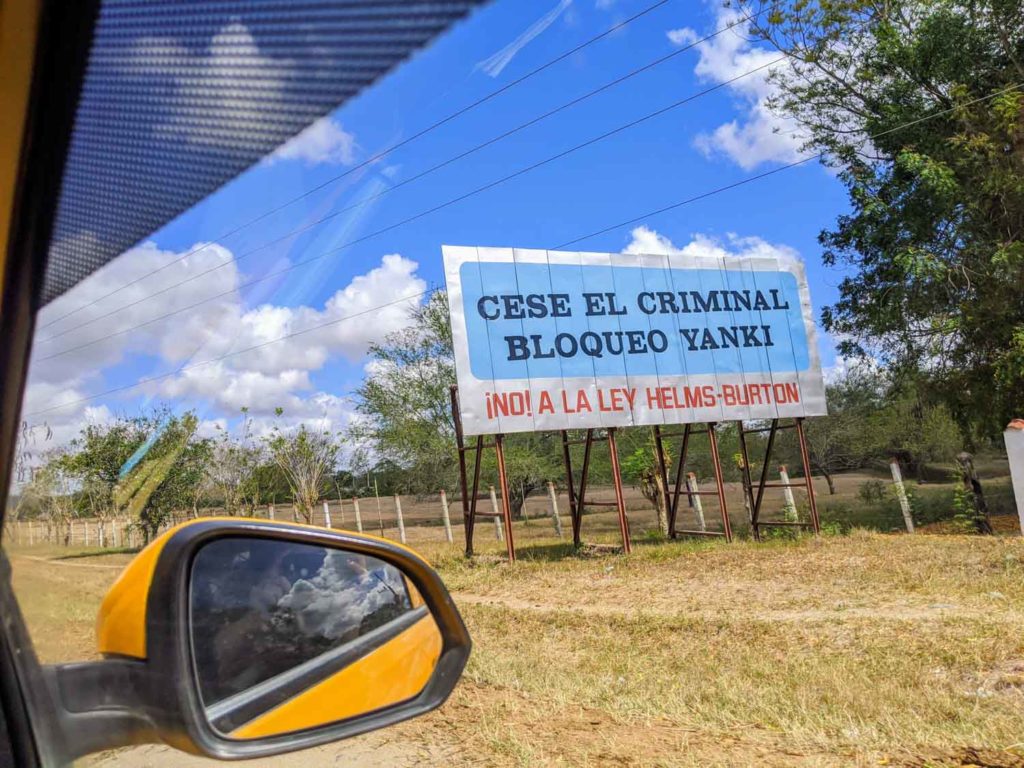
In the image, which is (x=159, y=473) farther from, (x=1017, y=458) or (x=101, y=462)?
(x=1017, y=458)

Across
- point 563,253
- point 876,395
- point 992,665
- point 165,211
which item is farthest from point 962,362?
point 165,211

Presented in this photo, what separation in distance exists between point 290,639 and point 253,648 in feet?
0.25

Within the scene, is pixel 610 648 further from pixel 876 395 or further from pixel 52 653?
pixel 876 395

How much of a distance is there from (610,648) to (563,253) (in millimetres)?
7951

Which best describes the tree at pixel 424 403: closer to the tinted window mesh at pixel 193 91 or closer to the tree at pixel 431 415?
the tree at pixel 431 415

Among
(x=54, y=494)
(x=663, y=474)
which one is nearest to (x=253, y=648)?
(x=54, y=494)

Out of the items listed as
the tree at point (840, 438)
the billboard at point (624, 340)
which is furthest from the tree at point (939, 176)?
the tree at point (840, 438)

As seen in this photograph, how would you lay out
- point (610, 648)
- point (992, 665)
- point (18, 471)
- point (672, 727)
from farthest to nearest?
point (610, 648)
point (992, 665)
point (672, 727)
point (18, 471)

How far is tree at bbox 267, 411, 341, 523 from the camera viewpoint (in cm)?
243

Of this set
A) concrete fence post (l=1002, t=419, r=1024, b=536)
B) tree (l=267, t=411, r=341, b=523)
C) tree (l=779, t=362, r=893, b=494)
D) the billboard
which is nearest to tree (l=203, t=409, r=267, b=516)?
tree (l=267, t=411, r=341, b=523)

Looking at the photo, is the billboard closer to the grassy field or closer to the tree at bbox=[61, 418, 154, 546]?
Answer: the grassy field

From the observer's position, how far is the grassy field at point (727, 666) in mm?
3197

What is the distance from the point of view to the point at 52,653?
51.8 inches

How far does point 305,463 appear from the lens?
8.38 ft
